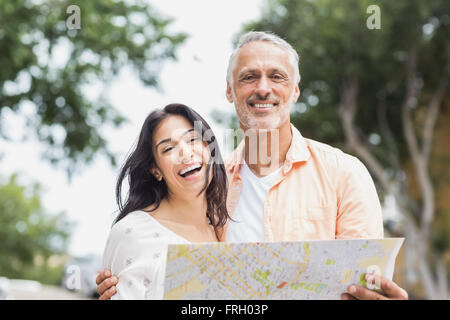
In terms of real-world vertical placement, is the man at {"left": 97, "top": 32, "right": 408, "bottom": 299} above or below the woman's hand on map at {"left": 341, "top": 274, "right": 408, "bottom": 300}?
above

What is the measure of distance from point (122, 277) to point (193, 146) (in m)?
0.52

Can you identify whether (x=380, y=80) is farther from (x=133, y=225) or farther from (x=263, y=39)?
(x=133, y=225)

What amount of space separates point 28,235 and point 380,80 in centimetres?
1901

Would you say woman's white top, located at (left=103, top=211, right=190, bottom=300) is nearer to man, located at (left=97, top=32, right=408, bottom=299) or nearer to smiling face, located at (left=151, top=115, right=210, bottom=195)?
smiling face, located at (left=151, top=115, right=210, bottom=195)

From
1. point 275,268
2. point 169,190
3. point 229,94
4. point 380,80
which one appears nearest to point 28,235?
point 380,80

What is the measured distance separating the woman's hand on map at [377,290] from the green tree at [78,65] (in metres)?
6.00

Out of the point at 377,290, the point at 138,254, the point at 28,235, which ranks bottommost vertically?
the point at 377,290

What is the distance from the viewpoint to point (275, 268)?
6.48 feet

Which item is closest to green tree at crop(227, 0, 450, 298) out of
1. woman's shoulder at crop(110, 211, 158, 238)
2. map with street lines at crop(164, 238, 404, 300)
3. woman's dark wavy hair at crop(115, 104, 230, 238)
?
woman's dark wavy hair at crop(115, 104, 230, 238)

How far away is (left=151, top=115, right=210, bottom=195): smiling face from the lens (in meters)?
2.26

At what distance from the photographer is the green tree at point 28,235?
25219mm

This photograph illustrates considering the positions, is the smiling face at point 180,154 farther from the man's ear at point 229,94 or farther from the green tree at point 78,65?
the green tree at point 78,65

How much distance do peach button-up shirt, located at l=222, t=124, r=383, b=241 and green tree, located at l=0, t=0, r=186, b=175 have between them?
5.36m
